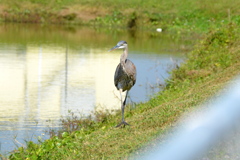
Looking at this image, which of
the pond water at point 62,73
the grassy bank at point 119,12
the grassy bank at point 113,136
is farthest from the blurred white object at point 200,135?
the grassy bank at point 119,12

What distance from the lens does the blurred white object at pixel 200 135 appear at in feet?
21.6

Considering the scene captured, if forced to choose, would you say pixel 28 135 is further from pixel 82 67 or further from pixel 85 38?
pixel 85 38

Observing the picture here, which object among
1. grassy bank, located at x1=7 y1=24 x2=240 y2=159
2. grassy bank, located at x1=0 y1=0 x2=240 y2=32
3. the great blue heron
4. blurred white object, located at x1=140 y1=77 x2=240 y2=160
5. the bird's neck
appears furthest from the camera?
grassy bank, located at x1=0 y1=0 x2=240 y2=32

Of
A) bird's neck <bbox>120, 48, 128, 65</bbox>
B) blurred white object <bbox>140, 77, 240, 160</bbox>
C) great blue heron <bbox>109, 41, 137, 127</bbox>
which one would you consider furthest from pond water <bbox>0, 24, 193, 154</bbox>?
blurred white object <bbox>140, 77, 240, 160</bbox>

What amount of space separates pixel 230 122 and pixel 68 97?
355 inches

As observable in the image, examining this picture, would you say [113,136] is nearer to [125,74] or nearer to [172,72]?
[125,74]

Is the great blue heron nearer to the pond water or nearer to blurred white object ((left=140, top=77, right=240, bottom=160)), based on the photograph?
the pond water

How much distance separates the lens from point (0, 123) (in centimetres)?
1244

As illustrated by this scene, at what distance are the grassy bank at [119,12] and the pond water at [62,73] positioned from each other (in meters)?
6.99

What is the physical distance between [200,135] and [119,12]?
36.9 metres

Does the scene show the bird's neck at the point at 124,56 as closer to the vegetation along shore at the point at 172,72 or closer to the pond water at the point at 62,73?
the vegetation along shore at the point at 172,72

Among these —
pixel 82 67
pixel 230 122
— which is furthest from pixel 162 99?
pixel 82 67

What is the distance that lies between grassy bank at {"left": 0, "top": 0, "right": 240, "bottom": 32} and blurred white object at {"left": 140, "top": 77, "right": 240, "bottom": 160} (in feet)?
107

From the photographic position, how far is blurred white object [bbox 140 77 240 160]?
6574 millimetres
